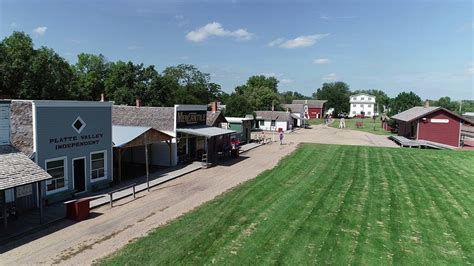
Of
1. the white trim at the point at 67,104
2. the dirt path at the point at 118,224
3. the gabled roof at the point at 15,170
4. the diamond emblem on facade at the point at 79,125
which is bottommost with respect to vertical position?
the dirt path at the point at 118,224

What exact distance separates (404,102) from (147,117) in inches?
2336

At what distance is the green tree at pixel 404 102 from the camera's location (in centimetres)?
6978

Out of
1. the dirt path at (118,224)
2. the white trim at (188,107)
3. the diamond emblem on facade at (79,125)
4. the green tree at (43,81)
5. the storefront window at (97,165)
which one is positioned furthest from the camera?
the green tree at (43,81)

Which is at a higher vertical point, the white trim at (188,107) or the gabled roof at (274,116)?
the white trim at (188,107)

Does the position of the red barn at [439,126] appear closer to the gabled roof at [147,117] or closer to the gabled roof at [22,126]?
the gabled roof at [147,117]

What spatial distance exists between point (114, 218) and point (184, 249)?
15.0 feet

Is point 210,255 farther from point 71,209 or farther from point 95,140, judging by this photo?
point 95,140

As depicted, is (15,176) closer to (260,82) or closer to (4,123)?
(4,123)

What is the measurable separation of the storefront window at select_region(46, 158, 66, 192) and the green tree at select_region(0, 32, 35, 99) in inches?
1210

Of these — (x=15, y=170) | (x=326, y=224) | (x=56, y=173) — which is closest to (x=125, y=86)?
(x=56, y=173)

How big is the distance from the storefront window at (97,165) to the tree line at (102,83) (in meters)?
5.63

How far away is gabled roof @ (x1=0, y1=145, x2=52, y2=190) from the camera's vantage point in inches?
486

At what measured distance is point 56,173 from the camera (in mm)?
16891

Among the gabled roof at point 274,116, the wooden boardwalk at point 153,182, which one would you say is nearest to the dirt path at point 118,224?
the wooden boardwalk at point 153,182
